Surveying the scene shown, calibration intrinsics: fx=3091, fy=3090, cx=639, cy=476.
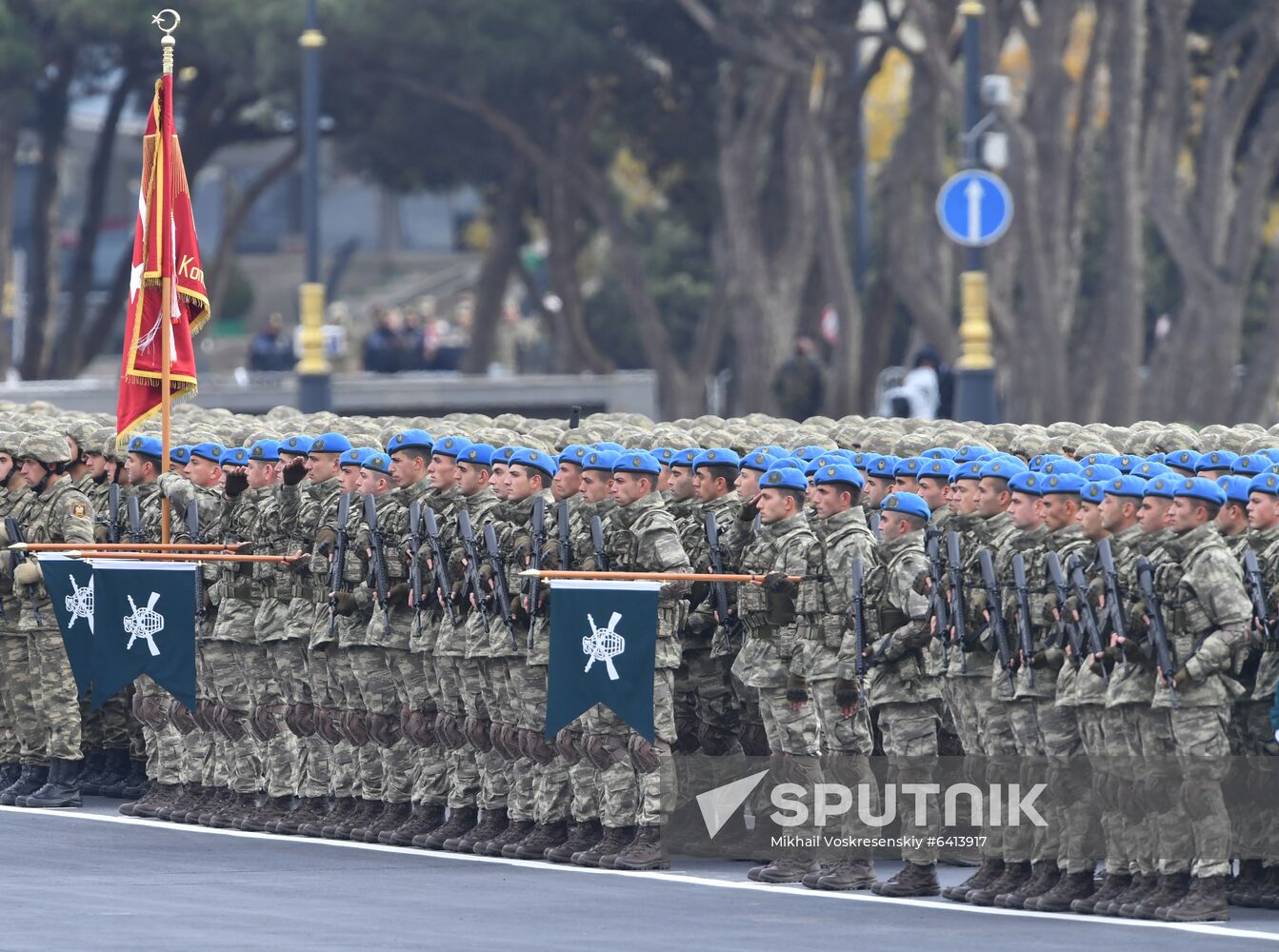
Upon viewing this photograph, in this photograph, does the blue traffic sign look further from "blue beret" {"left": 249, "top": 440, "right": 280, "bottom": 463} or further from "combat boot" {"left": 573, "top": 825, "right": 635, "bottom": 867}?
"combat boot" {"left": 573, "top": 825, "right": 635, "bottom": 867}

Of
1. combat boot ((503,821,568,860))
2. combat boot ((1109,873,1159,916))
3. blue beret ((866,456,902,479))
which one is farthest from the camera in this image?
blue beret ((866,456,902,479))

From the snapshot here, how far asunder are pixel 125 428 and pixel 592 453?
2906 millimetres

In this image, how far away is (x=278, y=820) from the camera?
13656mm

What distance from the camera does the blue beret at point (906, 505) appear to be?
1186 centimetres

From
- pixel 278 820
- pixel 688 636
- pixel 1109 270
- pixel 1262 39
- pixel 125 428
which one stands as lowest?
pixel 278 820

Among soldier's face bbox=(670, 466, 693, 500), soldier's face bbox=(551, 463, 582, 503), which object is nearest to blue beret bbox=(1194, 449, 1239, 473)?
soldier's face bbox=(670, 466, 693, 500)

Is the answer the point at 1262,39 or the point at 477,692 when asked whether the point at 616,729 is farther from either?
the point at 1262,39

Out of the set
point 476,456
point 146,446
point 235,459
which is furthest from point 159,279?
point 476,456

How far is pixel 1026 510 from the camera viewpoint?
11570 mm

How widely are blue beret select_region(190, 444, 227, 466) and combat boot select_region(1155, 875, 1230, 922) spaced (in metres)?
5.30

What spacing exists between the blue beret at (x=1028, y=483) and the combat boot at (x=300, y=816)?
3.74 metres

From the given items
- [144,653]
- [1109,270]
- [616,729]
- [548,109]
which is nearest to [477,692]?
[616,729]

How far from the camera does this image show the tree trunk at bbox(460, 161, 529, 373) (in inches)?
1615

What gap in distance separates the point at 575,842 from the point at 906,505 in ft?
6.67
